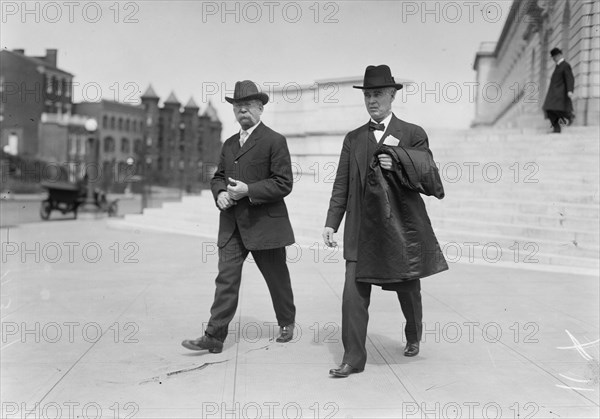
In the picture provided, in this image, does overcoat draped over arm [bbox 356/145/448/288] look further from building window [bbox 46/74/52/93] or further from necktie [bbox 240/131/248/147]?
building window [bbox 46/74/52/93]

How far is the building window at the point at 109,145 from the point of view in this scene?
287ft

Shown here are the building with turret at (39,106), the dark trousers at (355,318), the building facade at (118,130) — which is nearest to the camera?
the dark trousers at (355,318)

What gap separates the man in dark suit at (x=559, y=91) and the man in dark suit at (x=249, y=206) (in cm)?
1387

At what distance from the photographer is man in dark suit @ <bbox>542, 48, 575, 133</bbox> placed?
17484mm

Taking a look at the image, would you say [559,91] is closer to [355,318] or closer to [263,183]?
[263,183]

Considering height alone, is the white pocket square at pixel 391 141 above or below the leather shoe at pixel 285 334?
above

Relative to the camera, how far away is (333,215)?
5016mm

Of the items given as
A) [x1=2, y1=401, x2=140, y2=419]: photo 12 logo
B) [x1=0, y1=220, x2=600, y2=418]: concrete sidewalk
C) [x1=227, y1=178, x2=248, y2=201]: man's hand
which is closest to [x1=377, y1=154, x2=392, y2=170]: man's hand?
[x1=227, y1=178, x2=248, y2=201]: man's hand

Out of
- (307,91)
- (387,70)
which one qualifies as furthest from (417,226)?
(307,91)

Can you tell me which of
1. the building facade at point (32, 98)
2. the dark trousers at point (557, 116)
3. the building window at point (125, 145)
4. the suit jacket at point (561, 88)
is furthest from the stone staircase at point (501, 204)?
the building window at point (125, 145)

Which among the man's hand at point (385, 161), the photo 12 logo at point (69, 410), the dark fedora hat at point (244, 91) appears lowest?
the photo 12 logo at point (69, 410)

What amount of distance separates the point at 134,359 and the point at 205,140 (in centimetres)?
8857

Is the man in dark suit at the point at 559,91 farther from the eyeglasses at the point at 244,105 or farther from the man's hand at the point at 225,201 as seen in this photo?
the man's hand at the point at 225,201

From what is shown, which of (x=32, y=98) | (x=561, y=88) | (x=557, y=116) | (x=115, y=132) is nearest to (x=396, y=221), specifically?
(x=561, y=88)
